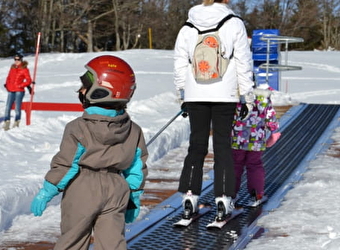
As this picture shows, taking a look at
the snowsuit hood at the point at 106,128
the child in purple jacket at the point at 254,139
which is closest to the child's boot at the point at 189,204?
the child in purple jacket at the point at 254,139

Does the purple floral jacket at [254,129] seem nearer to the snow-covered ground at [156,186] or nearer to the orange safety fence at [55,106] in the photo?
the snow-covered ground at [156,186]

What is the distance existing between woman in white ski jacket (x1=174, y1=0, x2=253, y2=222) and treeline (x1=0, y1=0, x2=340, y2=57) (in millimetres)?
40464

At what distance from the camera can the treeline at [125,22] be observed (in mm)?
46938

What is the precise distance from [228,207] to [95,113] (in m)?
2.00

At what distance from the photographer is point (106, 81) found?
3.16 metres

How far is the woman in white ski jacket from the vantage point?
15.4ft

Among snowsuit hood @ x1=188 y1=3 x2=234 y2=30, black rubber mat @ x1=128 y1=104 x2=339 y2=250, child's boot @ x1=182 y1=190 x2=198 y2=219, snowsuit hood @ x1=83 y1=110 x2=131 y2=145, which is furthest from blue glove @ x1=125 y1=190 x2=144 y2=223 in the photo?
snowsuit hood @ x1=188 y1=3 x2=234 y2=30

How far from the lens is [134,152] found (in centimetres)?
325

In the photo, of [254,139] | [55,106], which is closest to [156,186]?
[254,139]

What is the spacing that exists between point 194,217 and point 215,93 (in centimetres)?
96

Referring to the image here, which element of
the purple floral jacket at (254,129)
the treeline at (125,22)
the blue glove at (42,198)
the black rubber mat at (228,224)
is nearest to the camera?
the blue glove at (42,198)

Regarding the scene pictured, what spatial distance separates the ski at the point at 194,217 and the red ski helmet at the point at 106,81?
6.15 ft

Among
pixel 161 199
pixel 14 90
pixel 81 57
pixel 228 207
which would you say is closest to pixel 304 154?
pixel 161 199

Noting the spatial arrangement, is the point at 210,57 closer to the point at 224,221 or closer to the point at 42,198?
the point at 224,221
